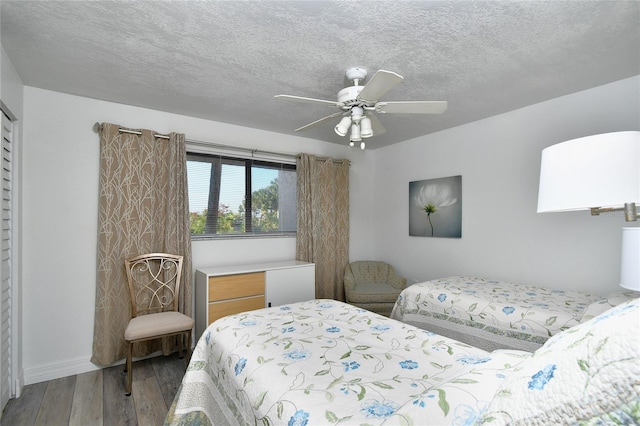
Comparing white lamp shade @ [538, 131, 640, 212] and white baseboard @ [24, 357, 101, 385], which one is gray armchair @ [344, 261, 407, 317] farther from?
white baseboard @ [24, 357, 101, 385]

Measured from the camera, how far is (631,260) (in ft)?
4.15

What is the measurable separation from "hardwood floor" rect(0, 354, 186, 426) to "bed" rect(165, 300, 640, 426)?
2.34 feet

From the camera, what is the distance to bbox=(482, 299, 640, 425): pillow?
1.45 ft

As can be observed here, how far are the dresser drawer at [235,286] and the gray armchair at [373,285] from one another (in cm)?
123

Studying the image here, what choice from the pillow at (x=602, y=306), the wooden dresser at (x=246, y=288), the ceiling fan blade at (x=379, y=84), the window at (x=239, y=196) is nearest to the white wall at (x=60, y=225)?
the window at (x=239, y=196)

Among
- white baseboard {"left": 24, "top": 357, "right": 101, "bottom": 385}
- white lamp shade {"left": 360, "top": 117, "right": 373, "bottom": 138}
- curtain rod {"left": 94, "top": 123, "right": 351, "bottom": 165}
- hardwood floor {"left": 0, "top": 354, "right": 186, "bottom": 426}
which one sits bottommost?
hardwood floor {"left": 0, "top": 354, "right": 186, "bottom": 426}

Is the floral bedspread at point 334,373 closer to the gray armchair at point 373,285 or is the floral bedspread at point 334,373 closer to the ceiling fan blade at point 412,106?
the ceiling fan blade at point 412,106

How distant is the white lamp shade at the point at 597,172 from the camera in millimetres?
1183

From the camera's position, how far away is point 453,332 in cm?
254

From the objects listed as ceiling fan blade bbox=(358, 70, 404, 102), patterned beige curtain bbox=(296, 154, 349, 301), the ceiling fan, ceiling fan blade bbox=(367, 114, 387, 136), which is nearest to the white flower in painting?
patterned beige curtain bbox=(296, 154, 349, 301)

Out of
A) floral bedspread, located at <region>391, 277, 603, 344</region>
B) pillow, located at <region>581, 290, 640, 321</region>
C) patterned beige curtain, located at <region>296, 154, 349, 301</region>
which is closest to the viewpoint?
pillow, located at <region>581, 290, 640, 321</region>

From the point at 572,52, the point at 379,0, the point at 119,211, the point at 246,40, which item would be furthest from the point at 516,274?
the point at 119,211

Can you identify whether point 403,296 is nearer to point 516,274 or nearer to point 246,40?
point 516,274

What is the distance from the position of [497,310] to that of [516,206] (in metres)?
1.32
